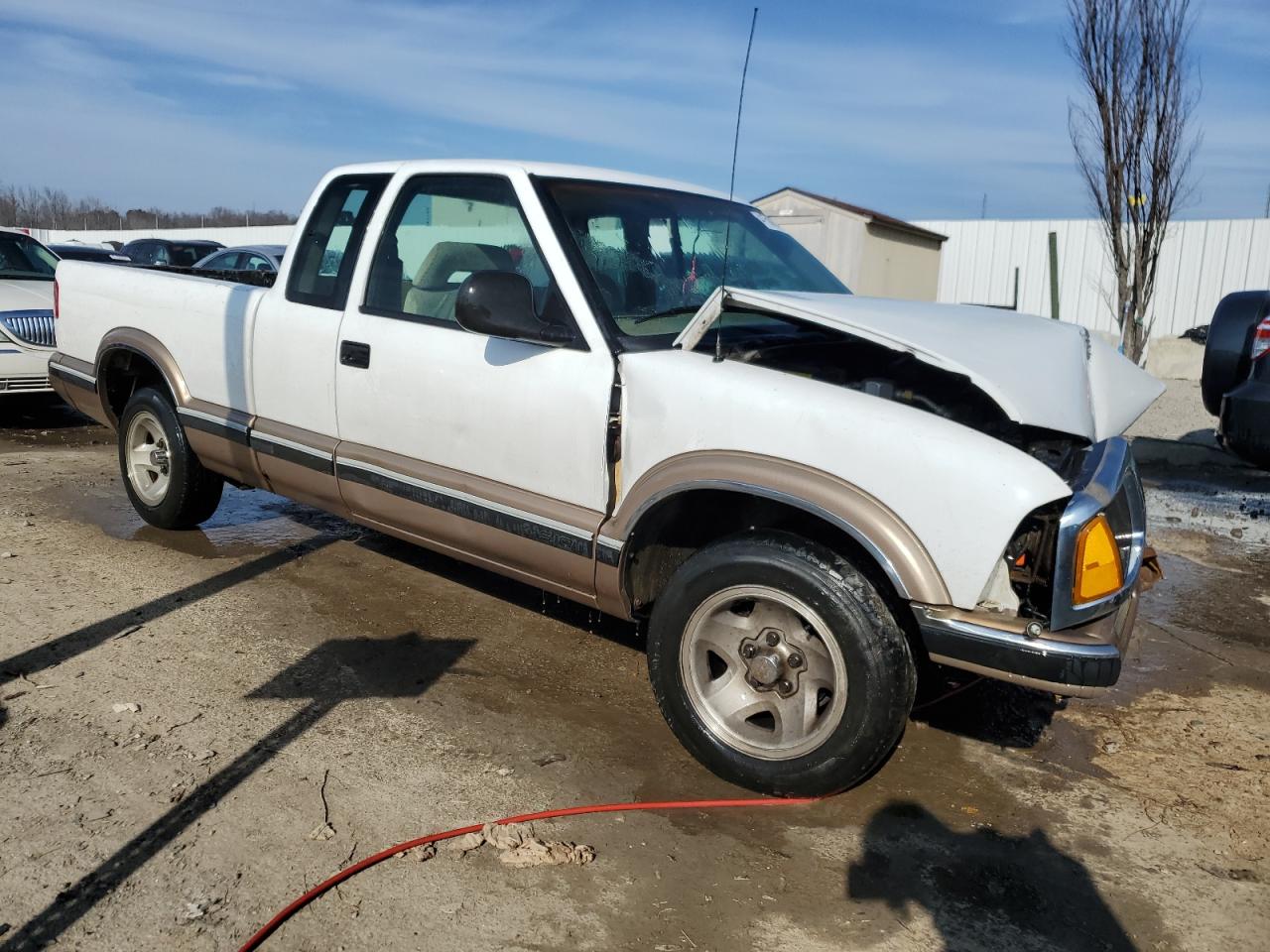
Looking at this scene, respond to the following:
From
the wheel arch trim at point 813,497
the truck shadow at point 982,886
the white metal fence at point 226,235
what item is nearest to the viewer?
the truck shadow at point 982,886

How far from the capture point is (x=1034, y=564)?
9.65ft

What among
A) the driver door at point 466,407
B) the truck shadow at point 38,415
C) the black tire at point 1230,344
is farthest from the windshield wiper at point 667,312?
the truck shadow at point 38,415

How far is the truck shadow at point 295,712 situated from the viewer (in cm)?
262

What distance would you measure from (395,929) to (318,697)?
4.77 feet

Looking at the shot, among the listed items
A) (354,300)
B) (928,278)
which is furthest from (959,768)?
(928,278)

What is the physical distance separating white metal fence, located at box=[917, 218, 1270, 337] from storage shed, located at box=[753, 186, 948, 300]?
144 centimetres

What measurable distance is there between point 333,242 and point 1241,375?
516cm

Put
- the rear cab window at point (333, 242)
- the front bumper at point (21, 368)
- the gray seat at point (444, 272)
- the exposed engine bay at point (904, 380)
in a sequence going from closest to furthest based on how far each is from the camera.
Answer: the exposed engine bay at point (904, 380) → the gray seat at point (444, 272) → the rear cab window at point (333, 242) → the front bumper at point (21, 368)

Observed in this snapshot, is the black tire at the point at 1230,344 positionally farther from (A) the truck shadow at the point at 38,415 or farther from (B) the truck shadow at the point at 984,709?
(A) the truck shadow at the point at 38,415

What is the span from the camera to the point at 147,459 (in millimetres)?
5773

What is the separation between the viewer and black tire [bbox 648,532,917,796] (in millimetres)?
3043

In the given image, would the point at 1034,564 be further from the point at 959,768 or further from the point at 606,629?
the point at 606,629

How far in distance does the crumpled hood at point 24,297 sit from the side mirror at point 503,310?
6697 mm

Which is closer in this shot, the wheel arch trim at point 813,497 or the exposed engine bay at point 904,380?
the wheel arch trim at point 813,497
